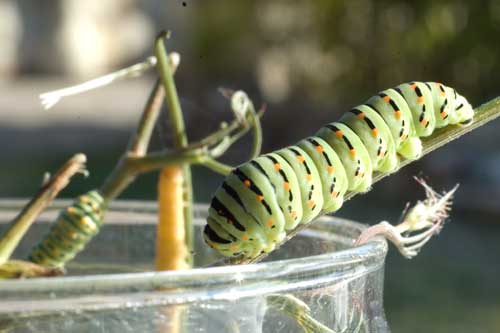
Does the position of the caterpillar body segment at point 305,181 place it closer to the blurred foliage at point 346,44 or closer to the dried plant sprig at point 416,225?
the dried plant sprig at point 416,225

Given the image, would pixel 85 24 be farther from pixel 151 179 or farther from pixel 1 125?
pixel 151 179

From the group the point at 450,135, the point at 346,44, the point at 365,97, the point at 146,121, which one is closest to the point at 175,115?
the point at 146,121

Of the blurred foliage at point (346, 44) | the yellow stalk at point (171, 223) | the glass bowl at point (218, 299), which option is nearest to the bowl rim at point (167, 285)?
the glass bowl at point (218, 299)

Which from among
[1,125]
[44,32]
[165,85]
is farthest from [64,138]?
[165,85]

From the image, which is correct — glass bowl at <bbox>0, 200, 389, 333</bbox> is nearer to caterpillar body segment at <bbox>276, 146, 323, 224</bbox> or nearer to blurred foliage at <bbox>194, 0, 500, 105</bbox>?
caterpillar body segment at <bbox>276, 146, 323, 224</bbox>

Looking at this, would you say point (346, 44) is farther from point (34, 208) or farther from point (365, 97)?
point (34, 208)
